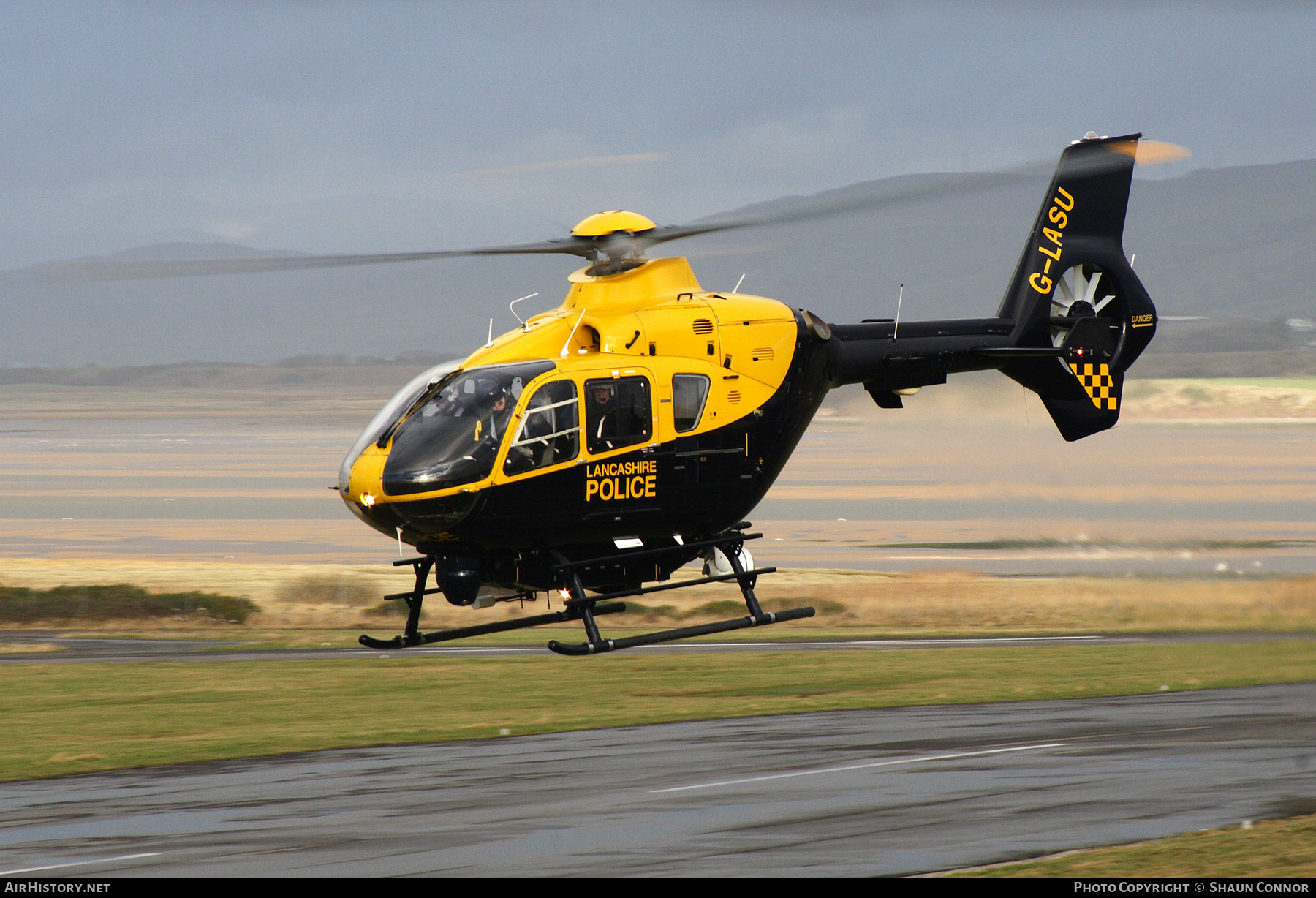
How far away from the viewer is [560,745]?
2248 cm

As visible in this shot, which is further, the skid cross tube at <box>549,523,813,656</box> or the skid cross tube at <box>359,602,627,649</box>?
the skid cross tube at <box>359,602,627,649</box>

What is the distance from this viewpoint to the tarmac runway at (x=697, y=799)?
14.7 m

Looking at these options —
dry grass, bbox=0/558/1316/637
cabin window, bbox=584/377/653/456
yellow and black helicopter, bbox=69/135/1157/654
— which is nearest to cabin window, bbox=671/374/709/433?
yellow and black helicopter, bbox=69/135/1157/654

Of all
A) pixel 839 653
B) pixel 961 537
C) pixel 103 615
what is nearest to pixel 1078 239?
pixel 839 653

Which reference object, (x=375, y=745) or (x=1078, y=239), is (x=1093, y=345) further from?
(x=375, y=745)

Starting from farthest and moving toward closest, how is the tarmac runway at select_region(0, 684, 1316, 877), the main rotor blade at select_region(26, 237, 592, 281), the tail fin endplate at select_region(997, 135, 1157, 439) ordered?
1. the tail fin endplate at select_region(997, 135, 1157, 439)
2. the main rotor blade at select_region(26, 237, 592, 281)
3. the tarmac runway at select_region(0, 684, 1316, 877)

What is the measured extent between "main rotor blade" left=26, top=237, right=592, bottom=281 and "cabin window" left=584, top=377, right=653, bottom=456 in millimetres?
2099

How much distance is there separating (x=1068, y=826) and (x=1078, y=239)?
14.1 metres

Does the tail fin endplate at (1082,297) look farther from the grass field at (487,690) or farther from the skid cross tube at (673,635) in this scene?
the skid cross tube at (673,635)

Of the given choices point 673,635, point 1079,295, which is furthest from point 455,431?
point 1079,295

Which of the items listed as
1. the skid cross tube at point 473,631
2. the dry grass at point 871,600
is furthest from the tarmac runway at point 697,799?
the dry grass at point 871,600

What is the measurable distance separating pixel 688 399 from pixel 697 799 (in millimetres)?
6189

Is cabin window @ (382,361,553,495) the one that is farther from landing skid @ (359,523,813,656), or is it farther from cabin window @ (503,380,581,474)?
landing skid @ (359,523,813,656)

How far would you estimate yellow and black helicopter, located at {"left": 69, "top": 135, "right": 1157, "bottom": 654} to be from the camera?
64.2 ft
